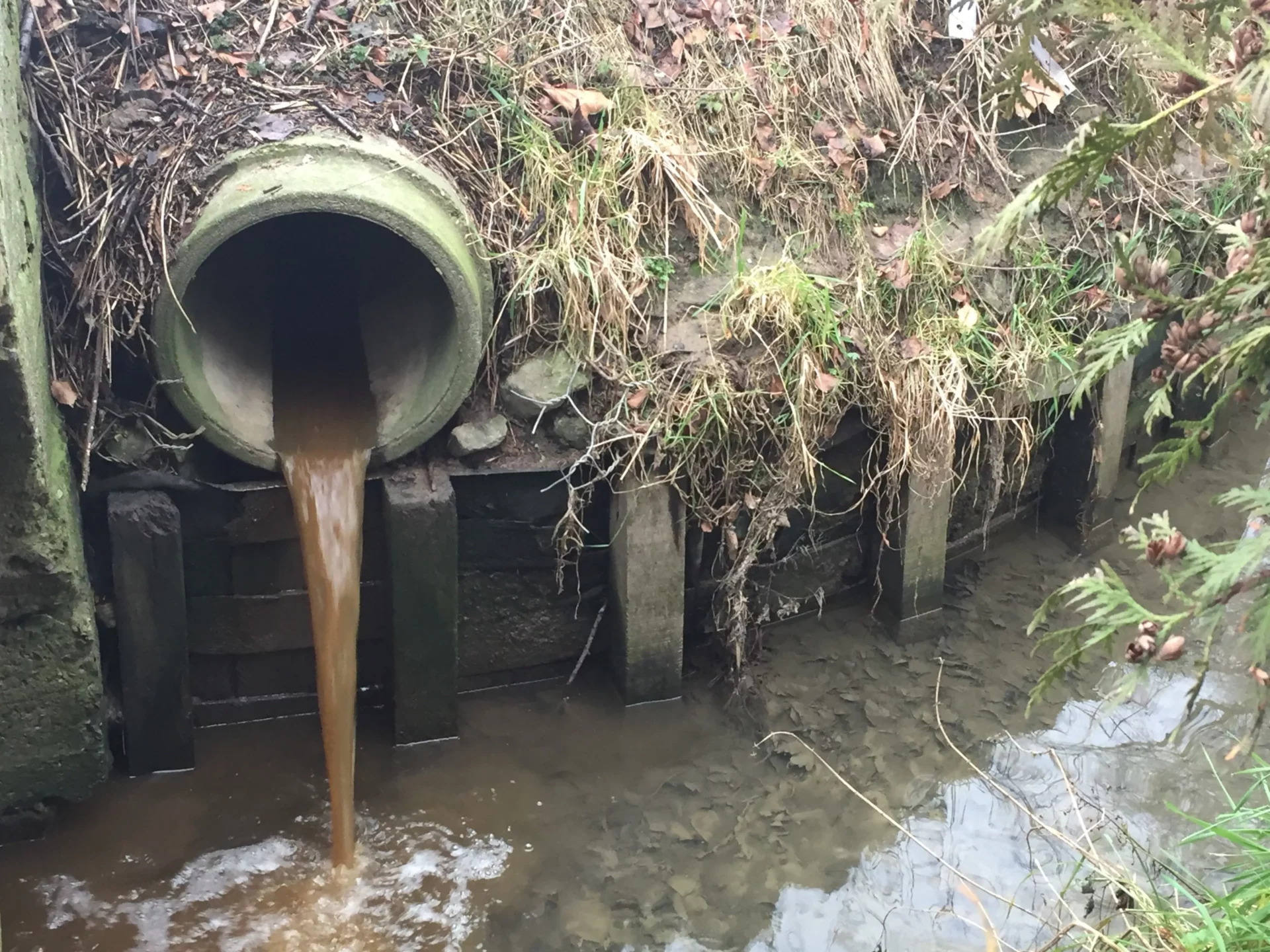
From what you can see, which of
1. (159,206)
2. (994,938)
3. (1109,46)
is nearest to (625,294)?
(159,206)

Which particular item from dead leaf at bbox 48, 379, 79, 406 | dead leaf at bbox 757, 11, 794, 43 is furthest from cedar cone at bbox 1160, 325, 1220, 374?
dead leaf at bbox 757, 11, 794, 43

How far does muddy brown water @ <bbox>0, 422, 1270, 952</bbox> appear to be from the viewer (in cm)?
330

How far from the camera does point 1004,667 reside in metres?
4.45

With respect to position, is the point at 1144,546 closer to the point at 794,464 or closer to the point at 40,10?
the point at 794,464

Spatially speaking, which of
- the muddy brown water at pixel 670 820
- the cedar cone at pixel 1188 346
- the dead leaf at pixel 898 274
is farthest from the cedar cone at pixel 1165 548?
the dead leaf at pixel 898 274

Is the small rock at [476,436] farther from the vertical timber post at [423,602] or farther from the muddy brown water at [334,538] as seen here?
the muddy brown water at [334,538]

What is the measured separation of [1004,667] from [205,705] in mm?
3101

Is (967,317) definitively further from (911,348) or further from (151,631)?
(151,631)

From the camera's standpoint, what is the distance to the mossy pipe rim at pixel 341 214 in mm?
3486

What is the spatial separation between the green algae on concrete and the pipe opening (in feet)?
1.75

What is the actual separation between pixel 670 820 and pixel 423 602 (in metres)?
1.13

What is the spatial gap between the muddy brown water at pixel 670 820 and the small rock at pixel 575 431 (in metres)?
0.99

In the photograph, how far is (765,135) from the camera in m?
4.81

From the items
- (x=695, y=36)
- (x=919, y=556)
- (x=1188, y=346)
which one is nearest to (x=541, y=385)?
(x=919, y=556)
